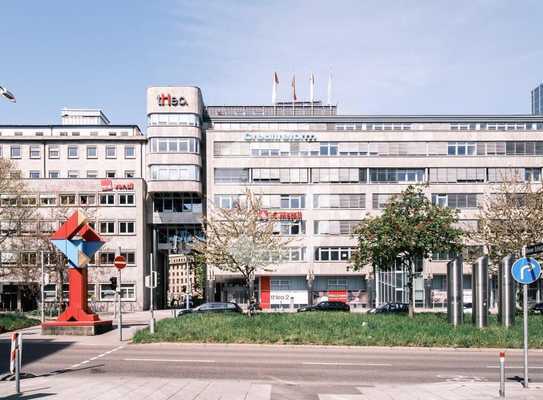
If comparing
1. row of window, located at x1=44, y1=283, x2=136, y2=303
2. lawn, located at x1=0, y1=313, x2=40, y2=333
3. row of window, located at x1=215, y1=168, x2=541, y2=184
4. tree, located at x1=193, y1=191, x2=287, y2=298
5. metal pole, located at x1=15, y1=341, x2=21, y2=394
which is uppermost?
row of window, located at x1=215, y1=168, x2=541, y2=184

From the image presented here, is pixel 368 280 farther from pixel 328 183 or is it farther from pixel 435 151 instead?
pixel 435 151

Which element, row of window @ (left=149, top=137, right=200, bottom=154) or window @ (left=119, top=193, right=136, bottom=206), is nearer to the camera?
window @ (left=119, top=193, right=136, bottom=206)

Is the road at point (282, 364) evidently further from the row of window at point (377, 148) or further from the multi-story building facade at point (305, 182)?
the row of window at point (377, 148)

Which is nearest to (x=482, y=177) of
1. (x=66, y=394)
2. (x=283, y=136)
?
(x=283, y=136)

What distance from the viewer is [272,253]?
142 ft

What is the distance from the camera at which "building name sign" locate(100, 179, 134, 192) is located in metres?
69.3

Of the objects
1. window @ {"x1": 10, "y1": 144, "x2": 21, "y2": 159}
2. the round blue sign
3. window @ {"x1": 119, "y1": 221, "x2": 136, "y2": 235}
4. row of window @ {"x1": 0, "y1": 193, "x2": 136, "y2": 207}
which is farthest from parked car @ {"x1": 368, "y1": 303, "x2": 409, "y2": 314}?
window @ {"x1": 10, "y1": 144, "x2": 21, "y2": 159}

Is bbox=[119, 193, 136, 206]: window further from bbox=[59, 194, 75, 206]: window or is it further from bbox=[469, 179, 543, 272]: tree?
bbox=[469, 179, 543, 272]: tree

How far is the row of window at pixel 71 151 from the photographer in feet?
249

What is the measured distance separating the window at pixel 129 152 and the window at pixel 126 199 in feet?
28.4

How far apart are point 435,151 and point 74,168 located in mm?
41714

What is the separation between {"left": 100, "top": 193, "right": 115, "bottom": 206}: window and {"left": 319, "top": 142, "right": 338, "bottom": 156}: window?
23380 mm

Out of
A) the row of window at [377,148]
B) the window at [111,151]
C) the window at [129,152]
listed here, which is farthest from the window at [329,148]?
the window at [111,151]

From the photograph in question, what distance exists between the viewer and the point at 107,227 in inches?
2739
